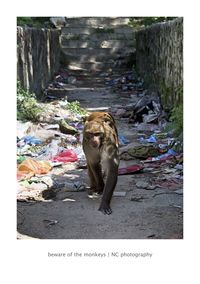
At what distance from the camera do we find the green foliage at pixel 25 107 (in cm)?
792

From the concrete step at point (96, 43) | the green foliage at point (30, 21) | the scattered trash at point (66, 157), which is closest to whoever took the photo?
the green foliage at point (30, 21)

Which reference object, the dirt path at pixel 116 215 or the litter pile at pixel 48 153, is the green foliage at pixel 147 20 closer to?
the litter pile at pixel 48 153

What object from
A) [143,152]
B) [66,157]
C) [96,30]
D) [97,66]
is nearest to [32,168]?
[66,157]

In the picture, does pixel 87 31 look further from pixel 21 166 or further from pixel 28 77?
pixel 21 166

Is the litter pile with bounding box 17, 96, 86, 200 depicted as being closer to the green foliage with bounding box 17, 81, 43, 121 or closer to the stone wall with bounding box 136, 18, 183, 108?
the green foliage with bounding box 17, 81, 43, 121

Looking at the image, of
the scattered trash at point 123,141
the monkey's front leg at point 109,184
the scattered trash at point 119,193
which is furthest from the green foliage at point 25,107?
the monkey's front leg at point 109,184

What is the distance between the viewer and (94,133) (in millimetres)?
4883

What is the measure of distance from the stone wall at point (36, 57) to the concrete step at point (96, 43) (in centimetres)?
51

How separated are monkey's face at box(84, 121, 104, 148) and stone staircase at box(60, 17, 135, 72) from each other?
27.1 ft

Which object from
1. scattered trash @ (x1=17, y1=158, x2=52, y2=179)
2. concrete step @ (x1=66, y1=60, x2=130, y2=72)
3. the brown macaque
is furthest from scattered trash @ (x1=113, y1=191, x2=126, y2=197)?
concrete step @ (x1=66, y1=60, x2=130, y2=72)

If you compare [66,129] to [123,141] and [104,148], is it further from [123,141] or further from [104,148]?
[104,148]

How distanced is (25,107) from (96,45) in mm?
6363

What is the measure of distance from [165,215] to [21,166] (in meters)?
1.83
